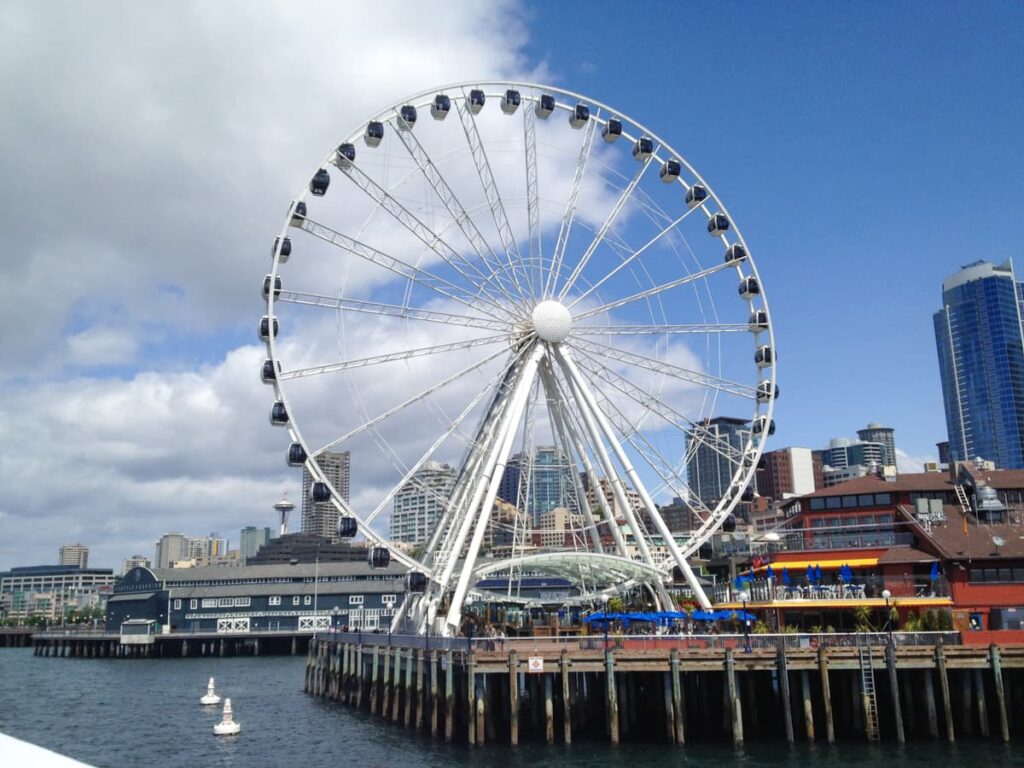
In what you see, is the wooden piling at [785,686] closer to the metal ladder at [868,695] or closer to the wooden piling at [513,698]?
the metal ladder at [868,695]

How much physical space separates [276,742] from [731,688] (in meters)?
21.1

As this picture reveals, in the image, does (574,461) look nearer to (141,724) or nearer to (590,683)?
(590,683)

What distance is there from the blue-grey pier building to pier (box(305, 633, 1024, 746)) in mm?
83819

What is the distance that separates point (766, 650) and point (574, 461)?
16.0m

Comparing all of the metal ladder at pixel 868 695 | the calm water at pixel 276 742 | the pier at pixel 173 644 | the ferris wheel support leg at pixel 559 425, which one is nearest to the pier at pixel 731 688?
the metal ladder at pixel 868 695

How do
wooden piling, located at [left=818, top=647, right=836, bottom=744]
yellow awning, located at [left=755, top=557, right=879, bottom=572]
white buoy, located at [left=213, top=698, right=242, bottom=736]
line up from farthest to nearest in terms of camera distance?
yellow awning, located at [left=755, top=557, right=879, bottom=572]
white buoy, located at [left=213, top=698, right=242, bottom=736]
wooden piling, located at [left=818, top=647, right=836, bottom=744]

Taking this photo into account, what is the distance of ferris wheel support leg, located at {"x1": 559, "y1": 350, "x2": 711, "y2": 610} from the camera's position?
1855 inches

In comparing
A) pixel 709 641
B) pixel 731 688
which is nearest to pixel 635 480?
pixel 709 641

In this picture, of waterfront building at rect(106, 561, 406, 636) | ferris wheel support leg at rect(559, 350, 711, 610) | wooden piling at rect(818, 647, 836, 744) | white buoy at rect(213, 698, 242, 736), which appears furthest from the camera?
waterfront building at rect(106, 561, 406, 636)

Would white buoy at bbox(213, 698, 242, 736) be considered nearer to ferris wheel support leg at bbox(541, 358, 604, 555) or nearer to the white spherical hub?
ferris wheel support leg at bbox(541, 358, 604, 555)

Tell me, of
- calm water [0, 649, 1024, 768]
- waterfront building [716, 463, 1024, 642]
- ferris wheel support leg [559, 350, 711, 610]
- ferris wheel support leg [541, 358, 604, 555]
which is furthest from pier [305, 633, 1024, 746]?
ferris wheel support leg [541, 358, 604, 555]

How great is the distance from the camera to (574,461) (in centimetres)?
5006

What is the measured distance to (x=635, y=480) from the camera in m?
48.4

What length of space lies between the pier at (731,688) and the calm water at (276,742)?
1.05m
